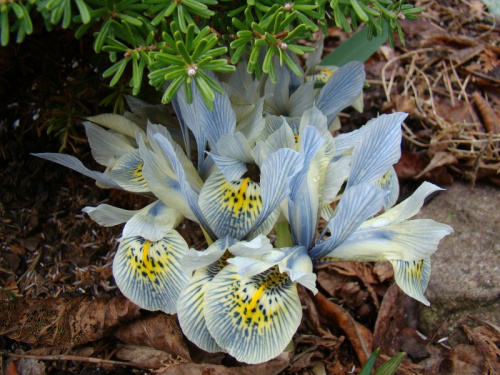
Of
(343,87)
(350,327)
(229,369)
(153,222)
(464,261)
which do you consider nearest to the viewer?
(153,222)

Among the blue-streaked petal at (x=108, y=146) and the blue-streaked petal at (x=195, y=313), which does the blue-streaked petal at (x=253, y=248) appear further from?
the blue-streaked petal at (x=108, y=146)

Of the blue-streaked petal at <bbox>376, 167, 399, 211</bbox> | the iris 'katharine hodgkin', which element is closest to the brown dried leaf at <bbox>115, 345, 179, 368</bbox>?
the iris 'katharine hodgkin'

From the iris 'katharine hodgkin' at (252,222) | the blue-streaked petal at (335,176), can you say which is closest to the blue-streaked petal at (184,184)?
the iris 'katharine hodgkin' at (252,222)

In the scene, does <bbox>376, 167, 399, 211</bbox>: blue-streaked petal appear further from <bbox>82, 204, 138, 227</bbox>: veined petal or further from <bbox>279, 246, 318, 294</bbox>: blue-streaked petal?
<bbox>82, 204, 138, 227</bbox>: veined petal

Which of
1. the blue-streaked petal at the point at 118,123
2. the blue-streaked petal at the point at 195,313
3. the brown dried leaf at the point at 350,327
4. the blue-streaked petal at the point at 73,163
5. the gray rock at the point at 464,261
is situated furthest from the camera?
the gray rock at the point at 464,261

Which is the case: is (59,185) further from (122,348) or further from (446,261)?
(446,261)

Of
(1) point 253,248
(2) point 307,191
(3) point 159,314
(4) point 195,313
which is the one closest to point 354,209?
(2) point 307,191

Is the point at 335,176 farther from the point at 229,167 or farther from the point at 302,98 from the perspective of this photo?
the point at 302,98
